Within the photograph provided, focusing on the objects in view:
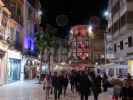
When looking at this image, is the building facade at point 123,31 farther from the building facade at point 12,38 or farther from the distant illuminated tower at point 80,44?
the distant illuminated tower at point 80,44

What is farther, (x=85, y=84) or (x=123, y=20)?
(x=123, y=20)

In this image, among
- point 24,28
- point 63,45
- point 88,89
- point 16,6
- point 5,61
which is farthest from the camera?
point 63,45

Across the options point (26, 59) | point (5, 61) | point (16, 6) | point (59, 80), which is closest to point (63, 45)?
point (26, 59)

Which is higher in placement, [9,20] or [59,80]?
[9,20]

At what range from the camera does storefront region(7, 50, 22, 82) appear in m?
50.6

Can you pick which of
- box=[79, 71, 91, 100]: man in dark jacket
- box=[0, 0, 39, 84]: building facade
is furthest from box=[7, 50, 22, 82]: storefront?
box=[79, 71, 91, 100]: man in dark jacket

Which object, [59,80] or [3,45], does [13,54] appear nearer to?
[3,45]

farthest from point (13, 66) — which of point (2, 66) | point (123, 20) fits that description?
point (123, 20)

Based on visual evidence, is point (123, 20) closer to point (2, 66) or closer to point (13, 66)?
point (13, 66)

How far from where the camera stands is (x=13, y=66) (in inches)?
2173

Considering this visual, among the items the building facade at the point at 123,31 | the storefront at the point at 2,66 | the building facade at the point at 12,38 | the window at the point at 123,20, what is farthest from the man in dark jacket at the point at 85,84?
the window at the point at 123,20

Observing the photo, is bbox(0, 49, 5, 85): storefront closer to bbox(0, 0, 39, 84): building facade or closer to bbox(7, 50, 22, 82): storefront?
bbox(0, 0, 39, 84): building facade

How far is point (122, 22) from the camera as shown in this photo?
57812mm

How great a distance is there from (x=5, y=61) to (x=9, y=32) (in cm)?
433
